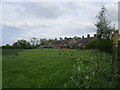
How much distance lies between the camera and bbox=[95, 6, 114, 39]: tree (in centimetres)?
1709

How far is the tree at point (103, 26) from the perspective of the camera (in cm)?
1709

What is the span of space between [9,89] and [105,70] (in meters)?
3.13

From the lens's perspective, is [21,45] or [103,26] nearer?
[103,26]

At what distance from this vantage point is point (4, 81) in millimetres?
4250

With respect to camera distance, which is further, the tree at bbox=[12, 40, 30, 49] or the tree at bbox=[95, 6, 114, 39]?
the tree at bbox=[12, 40, 30, 49]

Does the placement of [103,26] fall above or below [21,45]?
above

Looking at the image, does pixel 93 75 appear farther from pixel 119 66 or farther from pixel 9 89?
pixel 9 89

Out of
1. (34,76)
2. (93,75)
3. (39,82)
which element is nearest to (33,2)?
(34,76)

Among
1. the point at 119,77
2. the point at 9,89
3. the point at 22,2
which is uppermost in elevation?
the point at 22,2

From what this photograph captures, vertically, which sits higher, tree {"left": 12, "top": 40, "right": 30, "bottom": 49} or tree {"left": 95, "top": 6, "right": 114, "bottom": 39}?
tree {"left": 95, "top": 6, "right": 114, "bottom": 39}

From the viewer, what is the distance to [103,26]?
1766cm

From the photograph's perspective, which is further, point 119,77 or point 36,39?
point 36,39

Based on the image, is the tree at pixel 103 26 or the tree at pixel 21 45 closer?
the tree at pixel 103 26

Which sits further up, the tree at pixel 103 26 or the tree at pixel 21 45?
the tree at pixel 103 26
